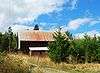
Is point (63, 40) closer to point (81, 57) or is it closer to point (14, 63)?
point (81, 57)

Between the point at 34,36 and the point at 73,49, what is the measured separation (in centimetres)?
1953

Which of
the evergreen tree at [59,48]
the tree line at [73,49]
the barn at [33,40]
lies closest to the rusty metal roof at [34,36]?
the barn at [33,40]

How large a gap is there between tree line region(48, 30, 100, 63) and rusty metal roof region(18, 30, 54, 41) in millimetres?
13458

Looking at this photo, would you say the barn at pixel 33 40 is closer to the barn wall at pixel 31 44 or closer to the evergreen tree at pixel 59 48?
the barn wall at pixel 31 44

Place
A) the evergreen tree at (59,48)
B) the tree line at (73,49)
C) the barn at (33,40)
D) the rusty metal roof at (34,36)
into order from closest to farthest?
the evergreen tree at (59,48) < the tree line at (73,49) < the barn at (33,40) < the rusty metal roof at (34,36)

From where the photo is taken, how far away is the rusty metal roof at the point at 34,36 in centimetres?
6154

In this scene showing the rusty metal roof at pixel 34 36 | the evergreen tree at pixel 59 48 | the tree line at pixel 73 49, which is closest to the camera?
the evergreen tree at pixel 59 48

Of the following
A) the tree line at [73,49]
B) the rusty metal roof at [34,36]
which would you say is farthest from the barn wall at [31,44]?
the tree line at [73,49]

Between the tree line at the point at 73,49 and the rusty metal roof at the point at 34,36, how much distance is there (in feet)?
44.2

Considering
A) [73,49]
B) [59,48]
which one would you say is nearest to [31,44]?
[73,49]

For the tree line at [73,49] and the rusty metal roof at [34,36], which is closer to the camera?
the tree line at [73,49]

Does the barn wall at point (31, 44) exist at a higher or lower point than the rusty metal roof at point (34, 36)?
lower

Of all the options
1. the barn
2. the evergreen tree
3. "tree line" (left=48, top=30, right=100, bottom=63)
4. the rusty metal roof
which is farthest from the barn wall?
the evergreen tree

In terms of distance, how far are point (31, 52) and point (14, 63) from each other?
47.5m
